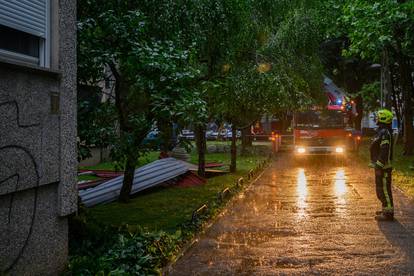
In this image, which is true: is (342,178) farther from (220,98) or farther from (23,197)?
(23,197)

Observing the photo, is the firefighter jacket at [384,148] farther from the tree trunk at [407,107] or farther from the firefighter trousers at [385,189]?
the tree trunk at [407,107]

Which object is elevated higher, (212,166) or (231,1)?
(231,1)

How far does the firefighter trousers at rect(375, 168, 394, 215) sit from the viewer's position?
9.75 meters

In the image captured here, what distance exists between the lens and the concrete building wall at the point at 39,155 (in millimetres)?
4914

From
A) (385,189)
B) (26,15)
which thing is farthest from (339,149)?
(26,15)

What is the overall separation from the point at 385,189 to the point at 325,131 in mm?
14741

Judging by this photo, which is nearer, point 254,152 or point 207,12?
point 207,12

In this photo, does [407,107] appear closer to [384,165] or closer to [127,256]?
[384,165]

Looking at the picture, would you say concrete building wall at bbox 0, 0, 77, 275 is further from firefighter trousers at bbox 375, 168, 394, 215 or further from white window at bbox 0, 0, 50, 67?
firefighter trousers at bbox 375, 168, 394, 215

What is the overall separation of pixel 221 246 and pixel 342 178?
10.4m

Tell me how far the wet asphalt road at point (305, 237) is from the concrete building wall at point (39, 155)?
1.65 meters

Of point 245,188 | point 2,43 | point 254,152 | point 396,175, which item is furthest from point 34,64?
point 254,152

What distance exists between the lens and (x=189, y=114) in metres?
9.41

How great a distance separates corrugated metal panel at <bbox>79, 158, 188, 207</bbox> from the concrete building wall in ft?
20.4
